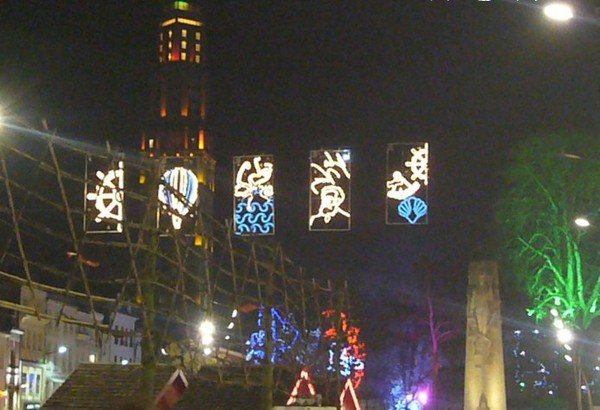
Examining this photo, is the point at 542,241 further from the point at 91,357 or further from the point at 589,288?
the point at 91,357

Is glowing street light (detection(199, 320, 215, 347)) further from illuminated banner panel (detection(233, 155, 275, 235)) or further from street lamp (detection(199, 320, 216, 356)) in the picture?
illuminated banner panel (detection(233, 155, 275, 235))

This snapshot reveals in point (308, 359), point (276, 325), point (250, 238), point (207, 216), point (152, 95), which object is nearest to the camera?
point (207, 216)

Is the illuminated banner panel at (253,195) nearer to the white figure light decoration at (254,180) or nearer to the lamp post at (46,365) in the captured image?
the white figure light decoration at (254,180)

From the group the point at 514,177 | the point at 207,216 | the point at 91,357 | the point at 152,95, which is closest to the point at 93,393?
the point at 207,216

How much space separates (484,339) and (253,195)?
23.3 m

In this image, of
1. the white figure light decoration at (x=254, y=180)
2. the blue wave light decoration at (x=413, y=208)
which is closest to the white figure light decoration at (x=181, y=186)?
the white figure light decoration at (x=254, y=180)

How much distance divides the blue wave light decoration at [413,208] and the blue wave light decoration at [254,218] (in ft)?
10.3

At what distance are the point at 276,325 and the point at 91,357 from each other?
58907 mm

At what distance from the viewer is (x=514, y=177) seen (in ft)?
173

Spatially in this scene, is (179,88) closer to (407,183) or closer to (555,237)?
(555,237)

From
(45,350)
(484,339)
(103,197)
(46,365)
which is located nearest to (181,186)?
(103,197)

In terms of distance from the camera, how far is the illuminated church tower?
164m

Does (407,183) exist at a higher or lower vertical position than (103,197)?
higher

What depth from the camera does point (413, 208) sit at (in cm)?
2672
